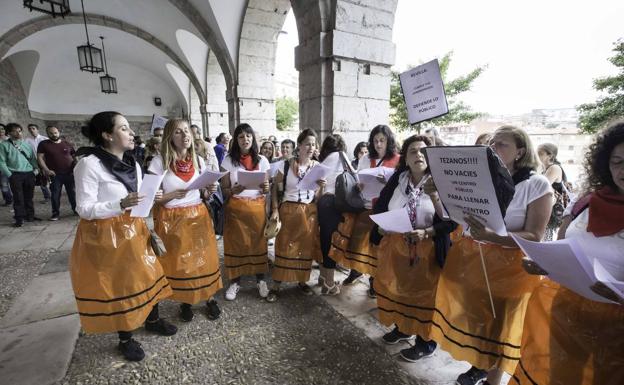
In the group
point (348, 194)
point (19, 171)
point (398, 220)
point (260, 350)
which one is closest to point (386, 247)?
point (398, 220)

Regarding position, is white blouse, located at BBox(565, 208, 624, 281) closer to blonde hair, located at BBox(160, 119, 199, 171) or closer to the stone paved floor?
the stone paved floor

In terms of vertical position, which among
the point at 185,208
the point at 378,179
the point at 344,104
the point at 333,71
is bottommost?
the point at 185,208

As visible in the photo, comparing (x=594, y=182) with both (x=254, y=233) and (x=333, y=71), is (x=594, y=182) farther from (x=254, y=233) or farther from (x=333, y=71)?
(x=333, y=71)

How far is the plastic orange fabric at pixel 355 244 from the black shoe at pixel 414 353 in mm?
766

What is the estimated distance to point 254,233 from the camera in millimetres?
2816

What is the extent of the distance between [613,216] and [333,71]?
3117 millimetres

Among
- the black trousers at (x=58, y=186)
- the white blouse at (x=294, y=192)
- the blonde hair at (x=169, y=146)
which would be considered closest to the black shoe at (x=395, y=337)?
the white blouse at (x=294, y=192)

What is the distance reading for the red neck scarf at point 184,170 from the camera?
90.4 inches

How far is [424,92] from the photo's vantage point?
2900 millimetres

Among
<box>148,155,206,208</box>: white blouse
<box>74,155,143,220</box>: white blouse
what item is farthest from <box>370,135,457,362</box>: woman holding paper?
<box>74,155,143,220</box>: white blouse

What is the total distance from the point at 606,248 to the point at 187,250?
248 centimetres

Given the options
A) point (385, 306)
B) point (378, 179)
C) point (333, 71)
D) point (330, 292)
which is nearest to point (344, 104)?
point (333, 71)

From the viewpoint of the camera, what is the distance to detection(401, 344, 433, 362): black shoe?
201cm

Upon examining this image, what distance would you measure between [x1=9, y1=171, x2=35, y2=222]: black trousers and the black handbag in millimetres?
6292
